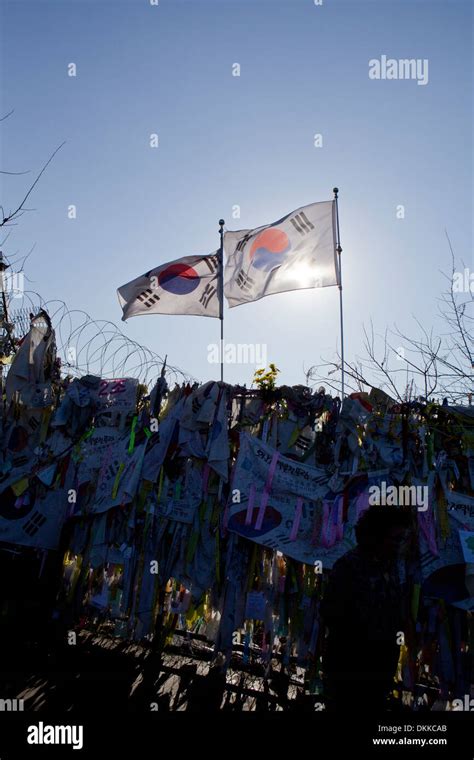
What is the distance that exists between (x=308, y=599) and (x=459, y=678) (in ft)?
4.81

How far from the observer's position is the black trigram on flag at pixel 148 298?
7.77 m

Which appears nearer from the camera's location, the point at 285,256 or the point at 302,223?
the point at 285,256

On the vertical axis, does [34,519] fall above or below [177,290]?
below

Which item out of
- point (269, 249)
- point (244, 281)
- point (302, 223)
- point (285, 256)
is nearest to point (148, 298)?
point (244, 281)

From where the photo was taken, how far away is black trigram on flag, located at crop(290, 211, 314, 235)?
7.71 m

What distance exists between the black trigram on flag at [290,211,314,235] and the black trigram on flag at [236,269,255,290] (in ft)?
2.88

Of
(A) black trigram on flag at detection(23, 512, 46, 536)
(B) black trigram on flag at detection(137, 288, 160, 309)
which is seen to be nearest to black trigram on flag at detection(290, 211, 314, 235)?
(B) black trigram on flag at detection(137, 288, 160, 309)

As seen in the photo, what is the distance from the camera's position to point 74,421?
24.9ft

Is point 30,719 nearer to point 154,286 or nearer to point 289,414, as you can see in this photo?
point 289,414

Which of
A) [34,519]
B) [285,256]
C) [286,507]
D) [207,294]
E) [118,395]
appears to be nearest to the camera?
[286,507]

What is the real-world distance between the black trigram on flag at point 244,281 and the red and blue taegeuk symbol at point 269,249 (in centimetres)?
18

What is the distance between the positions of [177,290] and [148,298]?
1.29 feet

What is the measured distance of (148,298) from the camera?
780cm

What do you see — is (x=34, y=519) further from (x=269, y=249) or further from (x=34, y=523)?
(x=269, y=249)
